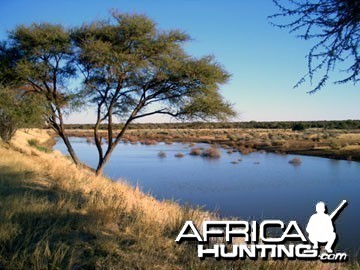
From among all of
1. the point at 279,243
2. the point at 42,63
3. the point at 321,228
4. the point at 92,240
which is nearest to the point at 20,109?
the point at 42,63

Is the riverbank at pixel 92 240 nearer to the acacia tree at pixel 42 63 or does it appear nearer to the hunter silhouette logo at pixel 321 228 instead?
the hunter silhouette logo at pixel 321 228

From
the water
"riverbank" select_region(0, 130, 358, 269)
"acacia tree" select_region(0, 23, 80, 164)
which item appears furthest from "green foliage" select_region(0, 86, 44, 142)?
"riverbank" select_region(0, 130, 358, 269)

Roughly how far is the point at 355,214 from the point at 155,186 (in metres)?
9.96

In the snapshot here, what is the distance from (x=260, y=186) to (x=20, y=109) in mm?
12442

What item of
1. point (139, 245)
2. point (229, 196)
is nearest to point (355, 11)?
point (139, 245)

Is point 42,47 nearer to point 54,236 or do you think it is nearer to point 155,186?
point 155,186

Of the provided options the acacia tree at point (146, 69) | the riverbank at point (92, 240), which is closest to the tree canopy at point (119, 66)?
the acacia tree at point (146, 69)

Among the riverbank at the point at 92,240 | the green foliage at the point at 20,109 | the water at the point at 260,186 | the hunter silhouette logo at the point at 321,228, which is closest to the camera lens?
the hunter silhouette logo at the point at 321,228

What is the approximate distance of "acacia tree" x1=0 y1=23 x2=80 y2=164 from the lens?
14898 mm

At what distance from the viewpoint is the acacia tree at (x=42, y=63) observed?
14.9m

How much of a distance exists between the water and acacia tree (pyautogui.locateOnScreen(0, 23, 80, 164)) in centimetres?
534

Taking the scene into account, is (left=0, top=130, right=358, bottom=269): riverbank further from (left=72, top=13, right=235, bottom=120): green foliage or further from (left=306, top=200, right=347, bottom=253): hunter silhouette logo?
(left=72, top=13, right=235, bottom=120): green foliage

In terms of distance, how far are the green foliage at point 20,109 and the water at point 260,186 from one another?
18.3 feet

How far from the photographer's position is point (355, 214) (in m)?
13.9
